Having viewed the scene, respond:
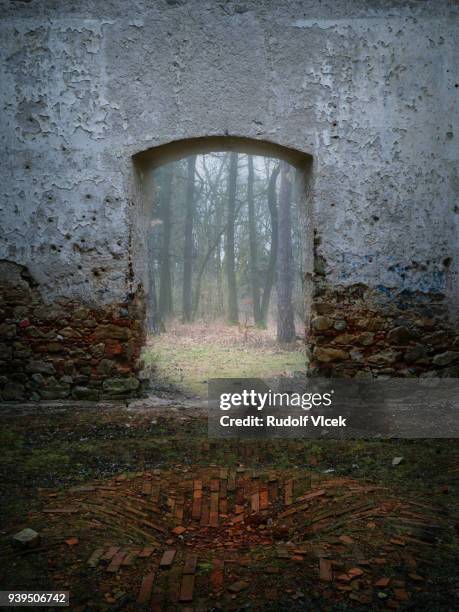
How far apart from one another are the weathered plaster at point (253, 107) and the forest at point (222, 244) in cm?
567

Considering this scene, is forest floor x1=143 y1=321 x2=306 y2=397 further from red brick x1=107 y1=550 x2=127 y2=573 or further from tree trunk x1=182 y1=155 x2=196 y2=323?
red brick x1=107 y1=550 x2=127 y2=573

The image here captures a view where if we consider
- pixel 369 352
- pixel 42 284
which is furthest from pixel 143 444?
pixel 369 352

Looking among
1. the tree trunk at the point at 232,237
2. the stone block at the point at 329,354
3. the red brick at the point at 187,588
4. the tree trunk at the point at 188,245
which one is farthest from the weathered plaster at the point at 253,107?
the tree trunk at the point at 188,245

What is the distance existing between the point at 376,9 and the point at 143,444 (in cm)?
423

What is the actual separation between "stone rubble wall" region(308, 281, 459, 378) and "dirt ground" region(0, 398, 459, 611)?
103 cm

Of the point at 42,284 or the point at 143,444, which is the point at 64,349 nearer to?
the point at 42,284

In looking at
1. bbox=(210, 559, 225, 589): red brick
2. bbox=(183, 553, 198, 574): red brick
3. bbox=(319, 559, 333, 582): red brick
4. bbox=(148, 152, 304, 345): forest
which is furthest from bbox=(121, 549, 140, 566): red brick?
bbox=(148, 152, 304, 345): forest

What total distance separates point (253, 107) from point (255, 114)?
7 centimetres

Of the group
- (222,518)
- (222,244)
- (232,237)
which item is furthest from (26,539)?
(222,244)

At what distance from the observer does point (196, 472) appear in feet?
10.6

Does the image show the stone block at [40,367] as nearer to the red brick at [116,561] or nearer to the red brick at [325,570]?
the red brick at [116,561]

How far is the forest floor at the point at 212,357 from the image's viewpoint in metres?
6.48

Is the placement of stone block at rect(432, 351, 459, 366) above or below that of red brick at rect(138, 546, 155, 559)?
above

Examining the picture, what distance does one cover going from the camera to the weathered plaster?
461 centimetres
